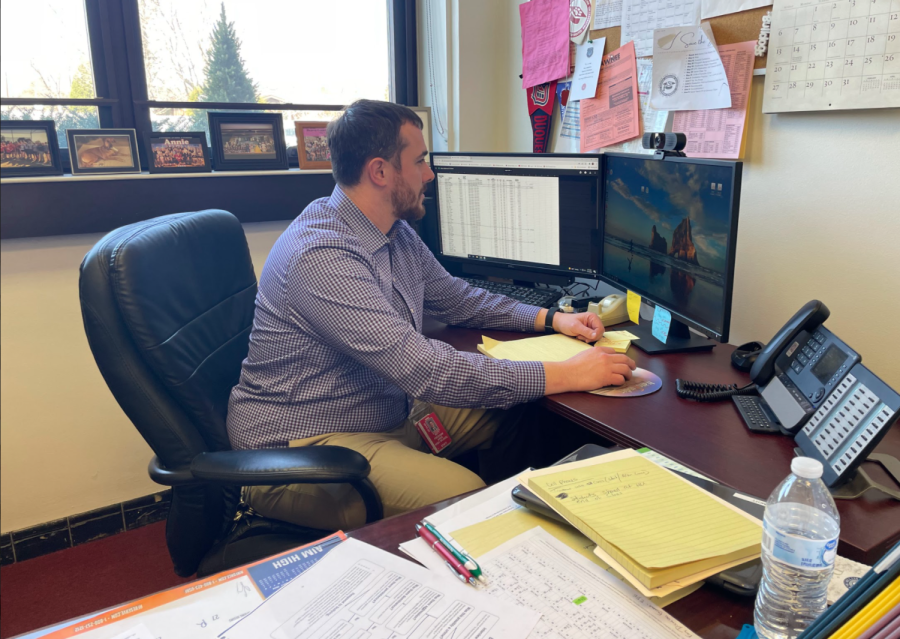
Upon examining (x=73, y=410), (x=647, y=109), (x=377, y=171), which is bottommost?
(x=73, y=410)

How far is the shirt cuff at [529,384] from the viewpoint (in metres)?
1.22

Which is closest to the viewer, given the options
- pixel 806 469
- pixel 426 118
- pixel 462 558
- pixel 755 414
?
pixel 806 469

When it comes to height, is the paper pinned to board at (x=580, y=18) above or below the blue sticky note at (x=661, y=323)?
above

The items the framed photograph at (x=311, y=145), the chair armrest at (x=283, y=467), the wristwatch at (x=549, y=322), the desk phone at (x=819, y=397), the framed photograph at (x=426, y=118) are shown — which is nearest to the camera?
the desk phone at (x=819, y=397)

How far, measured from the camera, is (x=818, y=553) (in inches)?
24.6

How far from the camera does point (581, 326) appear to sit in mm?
1493

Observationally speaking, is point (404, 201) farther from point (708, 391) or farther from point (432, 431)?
point (708, 391)

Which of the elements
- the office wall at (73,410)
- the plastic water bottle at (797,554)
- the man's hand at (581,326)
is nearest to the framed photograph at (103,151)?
the office wall at (73,410)

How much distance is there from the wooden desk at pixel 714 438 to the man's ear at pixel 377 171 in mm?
639

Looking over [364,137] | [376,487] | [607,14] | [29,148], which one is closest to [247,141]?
[29,148]

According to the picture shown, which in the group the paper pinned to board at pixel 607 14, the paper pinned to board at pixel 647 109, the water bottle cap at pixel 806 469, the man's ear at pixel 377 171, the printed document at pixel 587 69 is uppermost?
the paper pinned to board at pixel 607 14

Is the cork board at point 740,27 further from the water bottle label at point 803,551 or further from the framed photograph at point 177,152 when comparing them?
the framed photograph at point 177,152

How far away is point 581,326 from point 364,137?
0.66 m

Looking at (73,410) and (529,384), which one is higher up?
(529,384)
